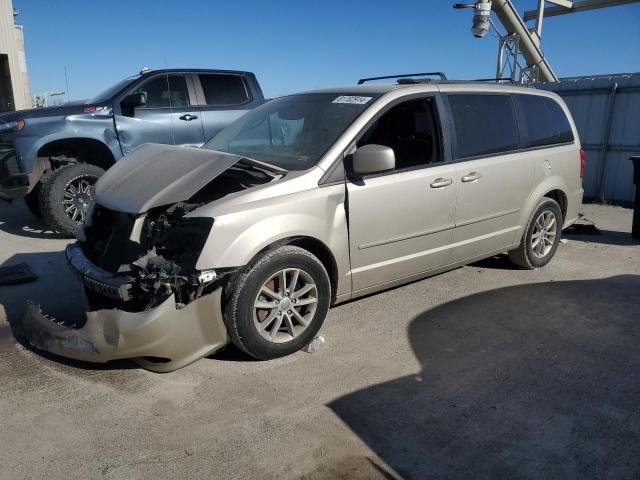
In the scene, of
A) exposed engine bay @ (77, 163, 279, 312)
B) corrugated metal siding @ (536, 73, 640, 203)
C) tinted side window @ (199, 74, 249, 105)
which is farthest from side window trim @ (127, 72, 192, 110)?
corrugated metal siding @ (536, 73, 640, 203)

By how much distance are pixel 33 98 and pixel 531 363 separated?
2481 centimetres

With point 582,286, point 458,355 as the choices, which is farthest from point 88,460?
point 582,286

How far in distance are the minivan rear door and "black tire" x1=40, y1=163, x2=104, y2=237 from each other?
4725 mm

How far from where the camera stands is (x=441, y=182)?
13.5 feet

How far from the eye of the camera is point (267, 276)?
324 centimetres

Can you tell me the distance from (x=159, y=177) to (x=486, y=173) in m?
2.73

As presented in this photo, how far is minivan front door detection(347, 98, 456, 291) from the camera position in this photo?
3.73 meters

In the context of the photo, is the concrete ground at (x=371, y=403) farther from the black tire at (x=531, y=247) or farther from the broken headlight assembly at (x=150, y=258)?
the black tire at (x=531, y=247)

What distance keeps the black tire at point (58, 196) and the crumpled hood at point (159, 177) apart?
2.91 metres

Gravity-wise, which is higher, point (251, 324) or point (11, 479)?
point (251, 324)

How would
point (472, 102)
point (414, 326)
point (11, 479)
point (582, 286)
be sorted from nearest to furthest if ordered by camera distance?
point (11, 479) → point (414, 326) → point (472, 102) → point (582, 286)

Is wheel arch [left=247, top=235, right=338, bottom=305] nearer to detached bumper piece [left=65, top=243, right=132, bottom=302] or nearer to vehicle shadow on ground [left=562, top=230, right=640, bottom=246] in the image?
detached bumper piece [left=65, top=243, right=132, bottom=302]

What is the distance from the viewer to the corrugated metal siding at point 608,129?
30.1 feet

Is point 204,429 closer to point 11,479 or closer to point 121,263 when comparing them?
point 11,479
